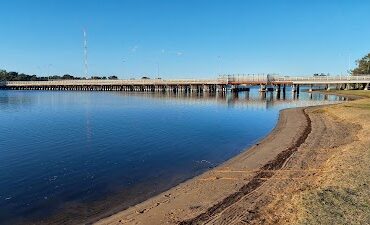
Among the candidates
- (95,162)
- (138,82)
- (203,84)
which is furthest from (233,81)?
(95,162)

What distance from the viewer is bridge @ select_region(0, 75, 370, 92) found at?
11738cm

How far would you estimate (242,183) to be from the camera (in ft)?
51.1

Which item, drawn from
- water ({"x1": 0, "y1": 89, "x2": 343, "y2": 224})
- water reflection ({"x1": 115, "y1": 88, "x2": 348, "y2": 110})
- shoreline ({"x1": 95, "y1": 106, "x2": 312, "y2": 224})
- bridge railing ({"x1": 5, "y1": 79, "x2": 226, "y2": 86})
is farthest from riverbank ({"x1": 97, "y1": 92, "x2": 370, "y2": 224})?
bridge railing ({"x1": 5, "y1": 79, "x2": 226, "y2": 86})

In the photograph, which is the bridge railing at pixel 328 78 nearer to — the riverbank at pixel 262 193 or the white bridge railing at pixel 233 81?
the white bridge railing at pixel 233 81

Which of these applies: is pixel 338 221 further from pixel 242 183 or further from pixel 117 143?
pixel 117 143


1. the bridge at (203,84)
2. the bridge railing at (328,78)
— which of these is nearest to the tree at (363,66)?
the bridge at (203,84)

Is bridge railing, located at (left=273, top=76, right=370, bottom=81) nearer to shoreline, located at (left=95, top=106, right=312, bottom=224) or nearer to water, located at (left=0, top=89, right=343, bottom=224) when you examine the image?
water, located at (left=0, top=89, right=343, bottom=224)

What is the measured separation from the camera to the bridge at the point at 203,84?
11738 cm

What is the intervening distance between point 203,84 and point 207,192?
12848 centimetres

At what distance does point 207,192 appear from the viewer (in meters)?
14.5

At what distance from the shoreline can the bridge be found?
10042 centimetres

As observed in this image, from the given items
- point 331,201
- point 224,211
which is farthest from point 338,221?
point 224,211

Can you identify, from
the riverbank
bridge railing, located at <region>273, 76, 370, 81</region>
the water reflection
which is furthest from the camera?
bridge railing, located at <region>273, 76, 370, 81</region>

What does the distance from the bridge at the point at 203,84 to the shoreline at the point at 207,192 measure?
329 feet
